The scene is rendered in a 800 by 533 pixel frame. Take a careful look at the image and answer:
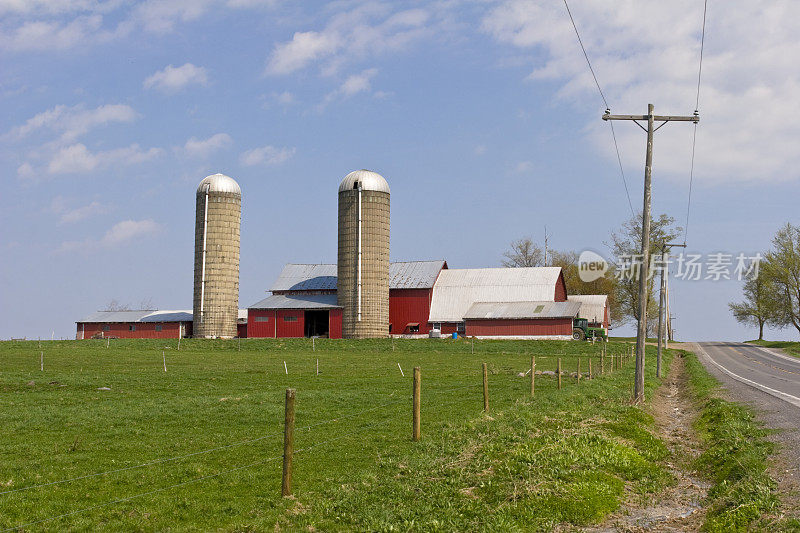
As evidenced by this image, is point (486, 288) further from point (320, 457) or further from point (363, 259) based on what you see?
point (320, 457)

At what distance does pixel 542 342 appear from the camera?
66.1 meters

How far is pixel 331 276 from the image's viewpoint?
283 ft

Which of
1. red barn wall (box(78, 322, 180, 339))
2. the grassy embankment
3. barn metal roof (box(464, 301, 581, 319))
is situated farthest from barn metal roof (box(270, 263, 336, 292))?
the grassy embankment

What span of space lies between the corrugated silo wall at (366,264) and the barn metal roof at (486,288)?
8467 mm

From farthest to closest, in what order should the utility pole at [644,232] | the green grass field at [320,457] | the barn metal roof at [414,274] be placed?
the barn metal roof at [414,274]
the utility pole at [644,232]
the green grass field at [320,457]

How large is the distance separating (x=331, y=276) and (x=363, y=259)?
13.3 metres

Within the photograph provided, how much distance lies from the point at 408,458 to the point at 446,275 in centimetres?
7274

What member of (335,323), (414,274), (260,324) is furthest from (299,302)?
(414,274)

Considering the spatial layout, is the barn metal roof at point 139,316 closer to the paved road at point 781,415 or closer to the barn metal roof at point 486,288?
the barn metal roof at point 486,288

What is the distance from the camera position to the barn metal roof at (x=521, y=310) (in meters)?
72.8

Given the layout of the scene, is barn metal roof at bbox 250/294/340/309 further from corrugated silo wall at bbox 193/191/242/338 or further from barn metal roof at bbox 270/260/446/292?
corrugated silo wall at bbox 193/191/242/338

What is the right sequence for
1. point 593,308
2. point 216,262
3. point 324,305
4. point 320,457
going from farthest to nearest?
point 593,308 < point 324,305 < point 216,262 < point 320,457

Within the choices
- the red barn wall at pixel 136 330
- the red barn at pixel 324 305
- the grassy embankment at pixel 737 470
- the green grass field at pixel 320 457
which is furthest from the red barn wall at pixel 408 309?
the grassy embankment at pixel 737 470

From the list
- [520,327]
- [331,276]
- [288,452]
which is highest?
[331,276]
